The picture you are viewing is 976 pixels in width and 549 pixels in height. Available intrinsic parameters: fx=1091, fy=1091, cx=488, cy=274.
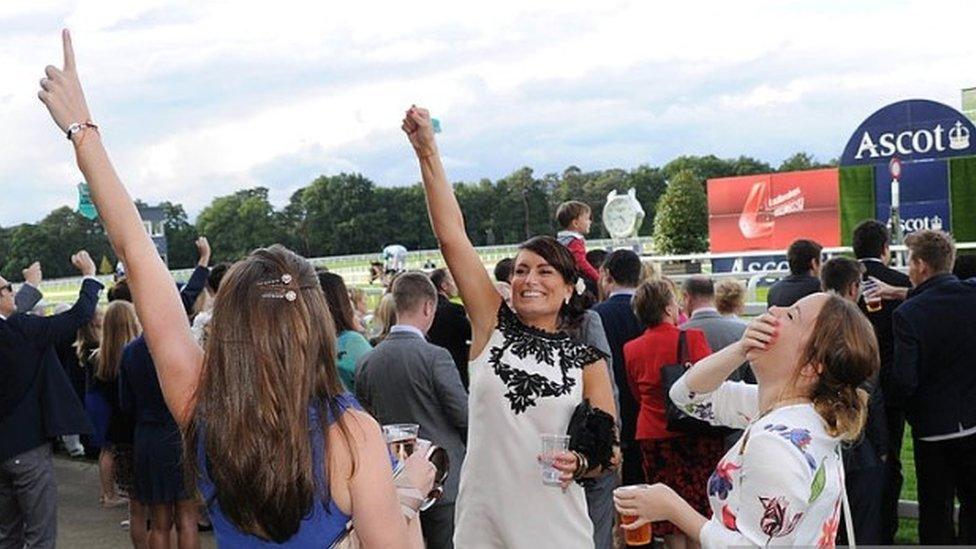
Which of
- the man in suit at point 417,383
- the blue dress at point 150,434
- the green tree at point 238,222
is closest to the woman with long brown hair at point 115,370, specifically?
the blue dress at point 150,434

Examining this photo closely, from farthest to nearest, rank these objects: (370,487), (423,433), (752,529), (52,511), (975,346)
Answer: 1. (52,511)
2. (975,346)
3. (423,433)
4. (752,529)
5. (370,487)

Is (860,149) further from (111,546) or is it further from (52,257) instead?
(52,257)

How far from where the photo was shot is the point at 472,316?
4.40 metres

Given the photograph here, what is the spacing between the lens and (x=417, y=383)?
5.85 meters

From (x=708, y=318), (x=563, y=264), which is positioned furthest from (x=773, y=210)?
(x=563, y=264)

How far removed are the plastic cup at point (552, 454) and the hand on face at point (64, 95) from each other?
2006 millimetres

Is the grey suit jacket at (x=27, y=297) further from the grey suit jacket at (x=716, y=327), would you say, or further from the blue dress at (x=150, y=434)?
the grey suit jacket at (x=716, y=327)

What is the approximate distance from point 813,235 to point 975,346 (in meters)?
32.2

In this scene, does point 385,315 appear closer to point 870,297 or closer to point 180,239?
point 870,297

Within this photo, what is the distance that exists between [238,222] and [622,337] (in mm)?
43849

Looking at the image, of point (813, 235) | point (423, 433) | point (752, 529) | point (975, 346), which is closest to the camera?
point (752, 529)

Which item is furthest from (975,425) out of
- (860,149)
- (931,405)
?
(860,149)

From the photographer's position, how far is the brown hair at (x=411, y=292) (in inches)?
235

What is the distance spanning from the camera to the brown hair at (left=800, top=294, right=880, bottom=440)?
112 inches
